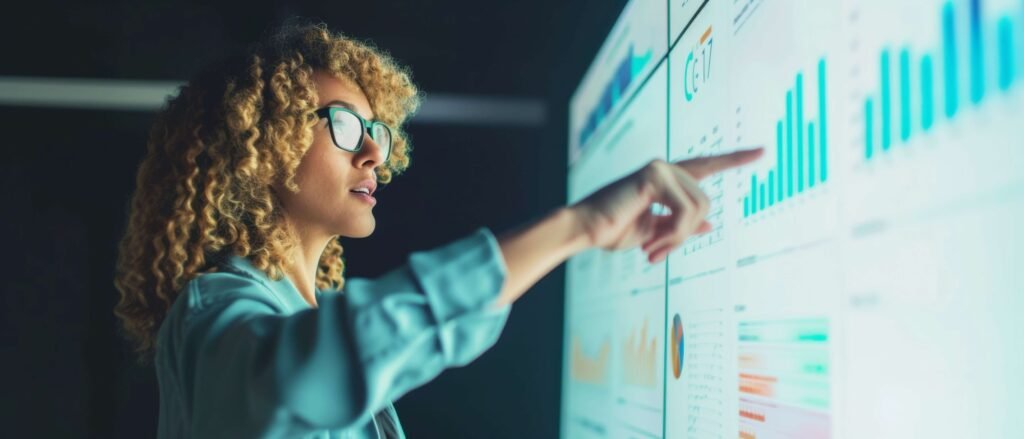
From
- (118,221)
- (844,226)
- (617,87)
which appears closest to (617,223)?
(844,226)

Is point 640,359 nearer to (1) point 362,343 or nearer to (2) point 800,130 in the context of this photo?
(2) point 800,130

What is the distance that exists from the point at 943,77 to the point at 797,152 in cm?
24

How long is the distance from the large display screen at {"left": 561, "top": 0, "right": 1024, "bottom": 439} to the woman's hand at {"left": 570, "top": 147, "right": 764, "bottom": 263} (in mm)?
137

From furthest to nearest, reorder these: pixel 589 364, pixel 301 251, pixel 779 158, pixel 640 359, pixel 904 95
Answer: pixel 589 364, pixel 640 359, pixel 301 251, pixel 779 158, pixel 904 95

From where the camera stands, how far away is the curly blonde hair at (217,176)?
1.06 m

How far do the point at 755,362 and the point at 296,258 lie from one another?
0.66 meters


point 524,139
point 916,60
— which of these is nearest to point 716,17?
point 916,60

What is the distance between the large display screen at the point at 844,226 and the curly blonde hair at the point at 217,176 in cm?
57

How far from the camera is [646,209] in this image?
77 centimetres

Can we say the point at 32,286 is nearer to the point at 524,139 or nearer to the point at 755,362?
the point at 524,139

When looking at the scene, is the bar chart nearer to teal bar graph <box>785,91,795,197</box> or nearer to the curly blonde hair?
teal bar graph <box>785,91,795,197</box>

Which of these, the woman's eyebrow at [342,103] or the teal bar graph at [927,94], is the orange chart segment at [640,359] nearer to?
the woman's eyebrow at [342,103]

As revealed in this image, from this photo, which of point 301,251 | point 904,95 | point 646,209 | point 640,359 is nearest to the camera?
point 904,95

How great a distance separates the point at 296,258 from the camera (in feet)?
3.86
